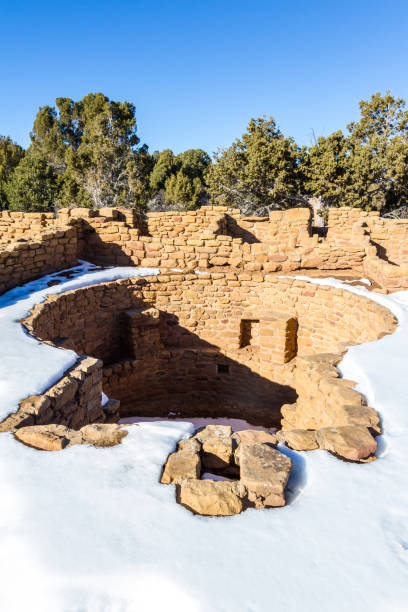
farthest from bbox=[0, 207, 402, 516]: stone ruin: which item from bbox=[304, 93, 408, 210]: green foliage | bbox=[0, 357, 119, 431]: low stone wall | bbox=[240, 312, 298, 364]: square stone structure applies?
bbox=[304, 93, 408, 210]: green foliage

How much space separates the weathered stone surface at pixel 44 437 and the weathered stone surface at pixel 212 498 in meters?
1.01

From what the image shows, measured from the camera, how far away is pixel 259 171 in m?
20.5

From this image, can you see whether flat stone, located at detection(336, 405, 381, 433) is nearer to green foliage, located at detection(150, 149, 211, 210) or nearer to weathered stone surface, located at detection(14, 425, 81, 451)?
weathered stone surface, located at detection(14, 425, 81, 451)

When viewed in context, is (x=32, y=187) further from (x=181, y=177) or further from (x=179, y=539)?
(x=179, y=539)

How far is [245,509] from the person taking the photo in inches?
85.3

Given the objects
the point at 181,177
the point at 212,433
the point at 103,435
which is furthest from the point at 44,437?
the point at 181,177

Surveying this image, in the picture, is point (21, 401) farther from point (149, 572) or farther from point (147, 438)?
point (149, 572)

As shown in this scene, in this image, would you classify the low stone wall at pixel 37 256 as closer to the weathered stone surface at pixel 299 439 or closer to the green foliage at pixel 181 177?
the weathered stone surface at pixel 299 439

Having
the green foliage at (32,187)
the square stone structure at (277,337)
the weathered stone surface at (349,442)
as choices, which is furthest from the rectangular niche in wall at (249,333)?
the green foliage at (32,187)

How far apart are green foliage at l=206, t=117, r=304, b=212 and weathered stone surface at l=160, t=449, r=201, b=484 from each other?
19.6 m

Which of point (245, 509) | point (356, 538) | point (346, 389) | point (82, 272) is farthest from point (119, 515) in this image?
point (82, 272)

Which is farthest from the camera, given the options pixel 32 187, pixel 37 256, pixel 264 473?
pixel 32 187

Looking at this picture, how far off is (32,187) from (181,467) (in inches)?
1020

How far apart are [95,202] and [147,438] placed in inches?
946
